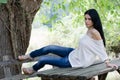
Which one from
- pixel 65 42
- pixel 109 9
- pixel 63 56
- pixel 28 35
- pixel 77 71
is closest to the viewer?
pixel 77 71

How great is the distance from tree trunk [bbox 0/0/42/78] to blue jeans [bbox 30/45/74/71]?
2.60 ft

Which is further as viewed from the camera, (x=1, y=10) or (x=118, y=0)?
(x=118, y=0)

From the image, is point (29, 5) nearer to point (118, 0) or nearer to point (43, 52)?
point (43, 52)

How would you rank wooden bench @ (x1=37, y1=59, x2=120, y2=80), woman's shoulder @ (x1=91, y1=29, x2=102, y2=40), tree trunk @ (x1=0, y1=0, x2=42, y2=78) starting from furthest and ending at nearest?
1. tree trunk @ (x1=0, y1=0, x2=42, y2=78)
2. woman's shoulder @ (x1=91, y1=29, x2=102, y2=40)
3. wooden bench @ (x1=37, y1=59, x2=120, y2=80)

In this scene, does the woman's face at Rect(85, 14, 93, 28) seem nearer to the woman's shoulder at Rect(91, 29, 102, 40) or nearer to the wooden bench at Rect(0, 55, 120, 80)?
the woman's shoulder at Rect(91, 29, 102, 40)

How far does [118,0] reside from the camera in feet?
26.3

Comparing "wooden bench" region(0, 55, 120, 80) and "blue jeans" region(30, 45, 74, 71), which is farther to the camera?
"blue jeans" region(30, 45, 74, 71)

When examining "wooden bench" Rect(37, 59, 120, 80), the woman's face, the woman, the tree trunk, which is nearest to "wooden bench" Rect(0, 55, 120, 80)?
"wooden bench" Rect(37, 59, 120, 80)

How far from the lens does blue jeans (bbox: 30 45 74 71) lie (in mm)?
4414

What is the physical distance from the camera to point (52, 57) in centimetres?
468

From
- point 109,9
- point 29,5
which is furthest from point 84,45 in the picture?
point 109,9

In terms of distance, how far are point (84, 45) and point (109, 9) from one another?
3357 mm

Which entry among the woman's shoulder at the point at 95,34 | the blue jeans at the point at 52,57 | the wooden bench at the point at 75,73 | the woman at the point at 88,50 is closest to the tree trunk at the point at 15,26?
→ the blue jeans at the point at 52,57

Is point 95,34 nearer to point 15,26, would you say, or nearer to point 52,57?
point 52,57
